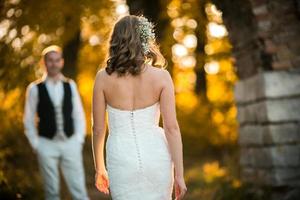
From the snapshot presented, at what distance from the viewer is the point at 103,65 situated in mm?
4922

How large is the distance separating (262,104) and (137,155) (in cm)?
427

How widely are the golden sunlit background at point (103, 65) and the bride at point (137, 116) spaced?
39 cm

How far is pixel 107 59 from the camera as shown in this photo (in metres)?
4.85

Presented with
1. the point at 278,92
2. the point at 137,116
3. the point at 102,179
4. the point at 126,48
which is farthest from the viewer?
the point at 278,92

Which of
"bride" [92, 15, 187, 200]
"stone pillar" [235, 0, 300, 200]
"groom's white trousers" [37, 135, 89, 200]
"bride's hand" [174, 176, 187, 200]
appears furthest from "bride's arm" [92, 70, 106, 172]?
"stone pillar" [235, 0, 300, 200]

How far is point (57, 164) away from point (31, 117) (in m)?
0.61

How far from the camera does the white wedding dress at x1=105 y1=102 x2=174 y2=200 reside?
190 inches

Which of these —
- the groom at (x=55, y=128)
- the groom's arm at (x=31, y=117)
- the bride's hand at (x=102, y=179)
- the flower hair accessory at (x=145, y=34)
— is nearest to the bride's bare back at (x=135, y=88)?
the flower hair accessory at (x=145, y=34)

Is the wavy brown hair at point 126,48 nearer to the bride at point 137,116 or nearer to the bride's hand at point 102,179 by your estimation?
the bride at point 137,116

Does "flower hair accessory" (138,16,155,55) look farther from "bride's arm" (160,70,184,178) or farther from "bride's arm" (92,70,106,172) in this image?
"bride's arm" (92,70,106,172)

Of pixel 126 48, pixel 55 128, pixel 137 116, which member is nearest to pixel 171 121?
pixel 137 116

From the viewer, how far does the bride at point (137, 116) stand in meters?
4.76

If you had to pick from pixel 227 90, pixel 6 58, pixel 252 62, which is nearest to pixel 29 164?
pixel 6 58

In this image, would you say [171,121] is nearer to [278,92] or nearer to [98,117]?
[98,117]
